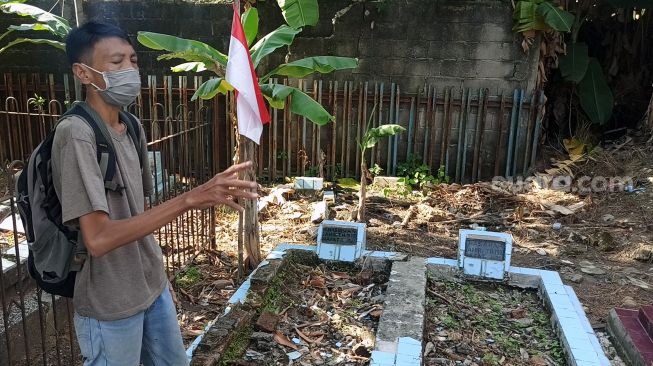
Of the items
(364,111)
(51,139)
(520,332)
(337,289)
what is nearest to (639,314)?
(520,332)

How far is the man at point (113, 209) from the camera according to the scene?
186cm

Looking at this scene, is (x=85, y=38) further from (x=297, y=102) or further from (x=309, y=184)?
(x=309, y=184)

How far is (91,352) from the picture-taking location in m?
2.09

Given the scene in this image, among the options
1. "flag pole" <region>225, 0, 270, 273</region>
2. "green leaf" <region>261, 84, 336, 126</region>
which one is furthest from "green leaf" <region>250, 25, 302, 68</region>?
"flag pole" <region>225, 0, 270, 273</region>

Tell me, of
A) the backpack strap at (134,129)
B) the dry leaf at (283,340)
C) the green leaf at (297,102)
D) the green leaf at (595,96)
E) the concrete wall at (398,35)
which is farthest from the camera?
the green leaf at (595,96)

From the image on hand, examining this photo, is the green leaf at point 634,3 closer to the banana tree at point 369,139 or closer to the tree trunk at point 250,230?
the banana tree at point 369,139

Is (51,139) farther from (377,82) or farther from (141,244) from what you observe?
(377,82)

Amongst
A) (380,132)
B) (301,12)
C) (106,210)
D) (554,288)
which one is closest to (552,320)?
(554,288)

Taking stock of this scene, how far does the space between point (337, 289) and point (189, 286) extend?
1.37 meters

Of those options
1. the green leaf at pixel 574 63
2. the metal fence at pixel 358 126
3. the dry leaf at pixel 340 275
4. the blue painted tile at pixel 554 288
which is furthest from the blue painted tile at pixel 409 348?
the green leaf at pixel 574 63

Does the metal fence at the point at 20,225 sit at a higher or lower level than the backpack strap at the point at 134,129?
lower

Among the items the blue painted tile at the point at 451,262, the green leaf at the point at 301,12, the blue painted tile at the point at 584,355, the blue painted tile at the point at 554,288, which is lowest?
the blue painted tile at the point at 584,355

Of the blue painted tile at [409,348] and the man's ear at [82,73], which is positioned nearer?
the man's ear at [82,73]

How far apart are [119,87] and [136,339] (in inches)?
42.2
